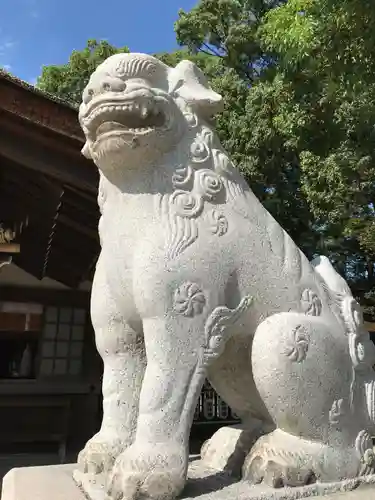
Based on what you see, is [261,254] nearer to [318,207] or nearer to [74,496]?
[74,496]

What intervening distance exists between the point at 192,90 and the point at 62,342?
5.48 meters

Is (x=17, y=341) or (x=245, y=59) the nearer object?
(x=17, y=341)

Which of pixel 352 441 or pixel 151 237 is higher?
pixel 151 237

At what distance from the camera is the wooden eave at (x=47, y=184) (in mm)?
3770

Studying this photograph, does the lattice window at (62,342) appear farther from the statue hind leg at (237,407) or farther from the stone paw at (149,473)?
the stone paw at (149,473)

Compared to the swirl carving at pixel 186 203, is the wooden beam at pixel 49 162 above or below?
above

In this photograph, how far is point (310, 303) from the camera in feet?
5.98

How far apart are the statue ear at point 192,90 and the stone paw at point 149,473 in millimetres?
→ 1177

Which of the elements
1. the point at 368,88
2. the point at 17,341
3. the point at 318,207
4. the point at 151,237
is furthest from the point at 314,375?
the point at 17,341

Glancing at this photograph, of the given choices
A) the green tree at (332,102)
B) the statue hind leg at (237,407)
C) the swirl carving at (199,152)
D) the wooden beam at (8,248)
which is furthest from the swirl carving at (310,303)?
the wooden beam at (8,248)

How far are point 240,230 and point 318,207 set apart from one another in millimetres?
6602

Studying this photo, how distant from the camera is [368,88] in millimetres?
4672

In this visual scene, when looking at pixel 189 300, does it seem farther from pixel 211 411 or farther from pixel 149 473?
pixel 211 411

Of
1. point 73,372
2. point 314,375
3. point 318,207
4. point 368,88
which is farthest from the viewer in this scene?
point 318,207
